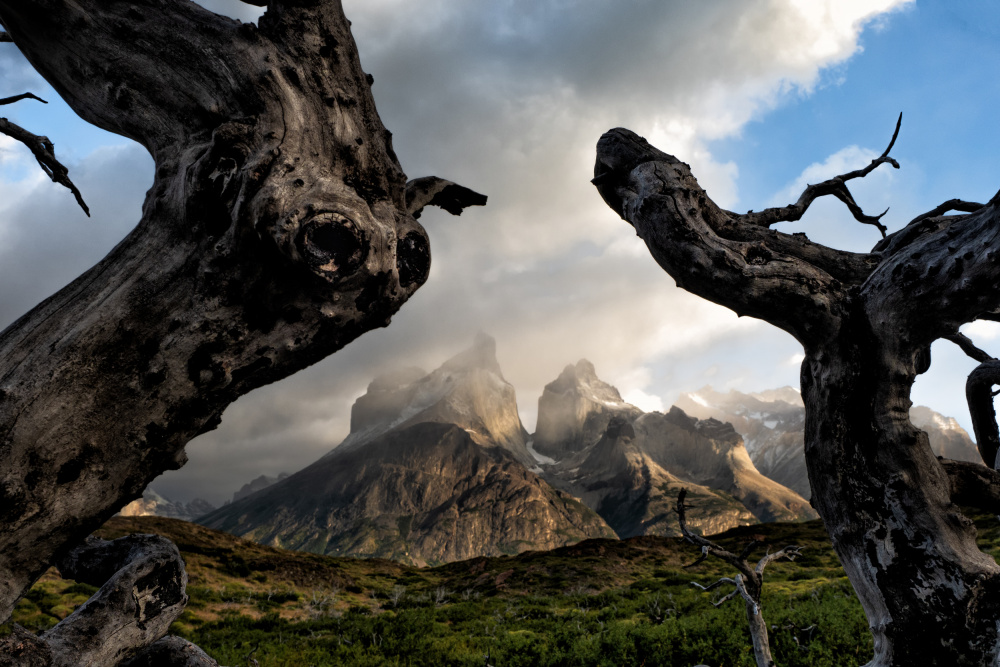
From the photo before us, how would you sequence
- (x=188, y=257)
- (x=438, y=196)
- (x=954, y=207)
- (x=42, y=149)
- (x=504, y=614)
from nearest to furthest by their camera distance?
(x=188, y=257)
(x=438, y=196)
(x=954, y=207)
(x=42, y=149)
(x=504, y=614)

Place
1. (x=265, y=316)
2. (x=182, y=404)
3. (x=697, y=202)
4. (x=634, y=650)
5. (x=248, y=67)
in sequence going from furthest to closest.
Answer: (x=634, y=650)
(x=697, y=202)
(x=248, y=67)
(x=265, y=316)
(x=182, y=404)

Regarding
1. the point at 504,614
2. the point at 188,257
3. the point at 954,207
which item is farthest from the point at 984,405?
the point at 504,614

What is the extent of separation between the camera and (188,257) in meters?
2.63

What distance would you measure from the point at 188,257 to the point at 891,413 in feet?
15.3

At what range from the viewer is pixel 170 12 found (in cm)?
305

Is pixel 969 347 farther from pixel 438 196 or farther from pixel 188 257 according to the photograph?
pixel 188 257

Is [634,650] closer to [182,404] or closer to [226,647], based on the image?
[226,647]

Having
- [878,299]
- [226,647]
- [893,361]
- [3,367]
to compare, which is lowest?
[226,647]

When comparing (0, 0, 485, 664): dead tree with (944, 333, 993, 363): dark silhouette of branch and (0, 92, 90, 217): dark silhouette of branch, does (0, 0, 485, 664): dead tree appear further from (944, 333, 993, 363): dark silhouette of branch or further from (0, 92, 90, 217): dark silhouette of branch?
(944, 333, 993, 363): dark silhouette of branch

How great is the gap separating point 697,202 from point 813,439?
2.33 metres

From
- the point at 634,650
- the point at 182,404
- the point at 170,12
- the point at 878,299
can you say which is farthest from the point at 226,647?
the point at 878,299

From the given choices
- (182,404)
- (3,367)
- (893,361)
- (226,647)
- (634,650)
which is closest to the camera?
(3,367)

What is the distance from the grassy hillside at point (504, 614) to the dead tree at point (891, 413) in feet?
29.1

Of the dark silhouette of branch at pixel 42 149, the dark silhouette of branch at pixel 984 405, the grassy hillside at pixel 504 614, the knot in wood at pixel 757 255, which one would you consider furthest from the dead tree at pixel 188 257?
the grassy hillside at pixel 504 614
